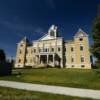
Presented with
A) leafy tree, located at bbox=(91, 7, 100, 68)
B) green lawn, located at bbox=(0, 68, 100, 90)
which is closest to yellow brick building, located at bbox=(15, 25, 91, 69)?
green lawn, located at bbox=(0, 68, 100, 90)

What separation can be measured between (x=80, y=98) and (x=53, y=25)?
58.7 m

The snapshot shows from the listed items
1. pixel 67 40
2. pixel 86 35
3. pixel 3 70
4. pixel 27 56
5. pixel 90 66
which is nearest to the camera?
pixel 3 70

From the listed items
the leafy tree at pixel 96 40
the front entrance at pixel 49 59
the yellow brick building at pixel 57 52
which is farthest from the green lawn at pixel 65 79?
the front entrance at pixel 49 59

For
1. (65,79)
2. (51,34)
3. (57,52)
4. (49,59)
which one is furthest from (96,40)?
(51,34)

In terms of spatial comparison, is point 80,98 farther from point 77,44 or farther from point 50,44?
point 50,44

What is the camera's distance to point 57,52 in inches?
2121

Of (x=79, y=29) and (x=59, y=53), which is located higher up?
(x=79, y=29)

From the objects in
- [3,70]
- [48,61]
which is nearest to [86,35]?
[48,61]

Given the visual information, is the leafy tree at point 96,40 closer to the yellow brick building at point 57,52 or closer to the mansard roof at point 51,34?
the yellow brick building at point 57,52

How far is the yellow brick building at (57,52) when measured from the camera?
5041cm

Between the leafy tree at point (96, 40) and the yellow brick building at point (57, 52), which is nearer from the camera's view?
the leafy tree at point (96, 40)

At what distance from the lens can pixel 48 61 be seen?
5391 centimetres

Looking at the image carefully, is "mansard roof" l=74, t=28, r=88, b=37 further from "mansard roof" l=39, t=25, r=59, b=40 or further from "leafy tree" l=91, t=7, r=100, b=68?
"leafy tree" l=91, t=7, r=100, b=68

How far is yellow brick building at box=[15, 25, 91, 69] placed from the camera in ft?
165
